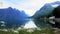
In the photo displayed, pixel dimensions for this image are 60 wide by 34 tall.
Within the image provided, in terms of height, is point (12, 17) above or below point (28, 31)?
above

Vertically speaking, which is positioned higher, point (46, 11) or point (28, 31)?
point (46, 11)

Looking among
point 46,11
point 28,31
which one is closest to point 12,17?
point 28,31

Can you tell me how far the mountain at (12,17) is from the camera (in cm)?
146

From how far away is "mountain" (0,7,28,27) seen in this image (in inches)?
57.3

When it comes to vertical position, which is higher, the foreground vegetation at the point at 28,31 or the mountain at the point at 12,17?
the mountain at the point at 12,17

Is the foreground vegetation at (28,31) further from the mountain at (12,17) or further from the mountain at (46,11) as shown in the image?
the mountain at (46,11)

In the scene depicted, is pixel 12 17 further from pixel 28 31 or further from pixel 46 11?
pixel 46 11

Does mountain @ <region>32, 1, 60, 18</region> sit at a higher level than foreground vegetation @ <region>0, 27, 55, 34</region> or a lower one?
higher

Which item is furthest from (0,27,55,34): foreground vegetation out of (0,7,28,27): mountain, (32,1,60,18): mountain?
(32,1,60,18): mountain

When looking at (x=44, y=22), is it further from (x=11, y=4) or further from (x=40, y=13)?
(x=11, y=4)

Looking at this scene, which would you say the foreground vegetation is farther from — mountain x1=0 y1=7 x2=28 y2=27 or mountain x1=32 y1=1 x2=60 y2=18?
mountain x1=32 y1=1 x2=60 y2=18

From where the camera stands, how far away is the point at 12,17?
1.46 meters

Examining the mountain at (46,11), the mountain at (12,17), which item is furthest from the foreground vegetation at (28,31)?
the mountain at (46,11)

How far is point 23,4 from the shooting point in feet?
4.84
